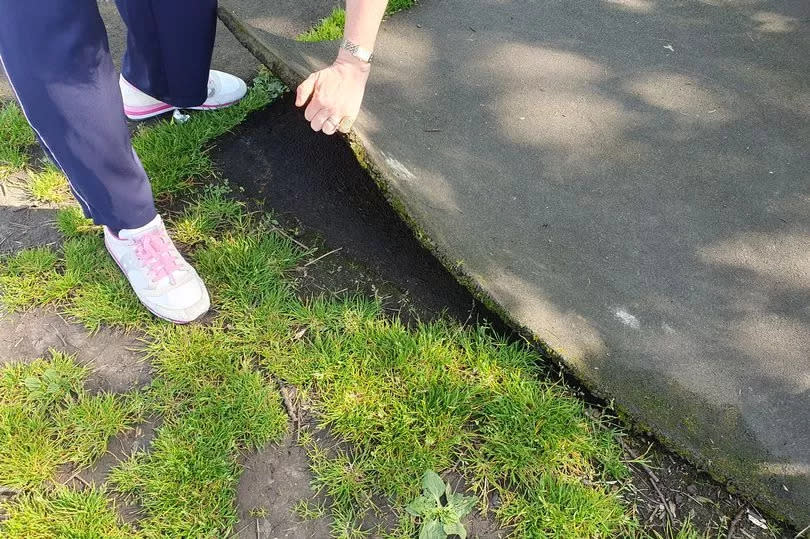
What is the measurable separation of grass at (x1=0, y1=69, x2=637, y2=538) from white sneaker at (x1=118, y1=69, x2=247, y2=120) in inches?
26.2

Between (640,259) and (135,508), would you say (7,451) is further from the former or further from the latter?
(640,259)

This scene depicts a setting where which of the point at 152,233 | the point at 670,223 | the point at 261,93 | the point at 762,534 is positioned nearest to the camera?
the point at 762,534

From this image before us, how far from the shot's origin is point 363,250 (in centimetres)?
228

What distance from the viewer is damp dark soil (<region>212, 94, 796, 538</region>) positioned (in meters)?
1.76

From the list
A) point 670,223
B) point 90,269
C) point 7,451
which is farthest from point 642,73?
point 7,451

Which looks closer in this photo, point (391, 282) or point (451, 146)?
point (391, 282)

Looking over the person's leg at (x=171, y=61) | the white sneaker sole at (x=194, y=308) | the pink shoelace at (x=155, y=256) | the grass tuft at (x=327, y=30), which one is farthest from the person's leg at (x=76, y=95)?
the grass tuft at (x=327, y=30)

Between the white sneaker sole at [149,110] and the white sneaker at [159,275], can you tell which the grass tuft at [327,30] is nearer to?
the white sneaker sole at [149,110]

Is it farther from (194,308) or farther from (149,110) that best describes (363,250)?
(149,110)

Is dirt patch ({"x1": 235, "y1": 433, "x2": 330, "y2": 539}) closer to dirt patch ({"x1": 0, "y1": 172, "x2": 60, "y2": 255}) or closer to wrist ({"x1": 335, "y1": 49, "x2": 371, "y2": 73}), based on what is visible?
wrist ({"x1": 335, "y1": 49, "x2": 371, "y2": 73})

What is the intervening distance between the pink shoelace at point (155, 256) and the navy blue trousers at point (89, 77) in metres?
0.06

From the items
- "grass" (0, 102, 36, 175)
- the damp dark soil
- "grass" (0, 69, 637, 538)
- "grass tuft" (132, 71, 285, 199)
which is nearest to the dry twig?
the damp dark soil

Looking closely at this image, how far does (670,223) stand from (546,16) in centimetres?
132

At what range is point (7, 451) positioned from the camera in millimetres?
1779
